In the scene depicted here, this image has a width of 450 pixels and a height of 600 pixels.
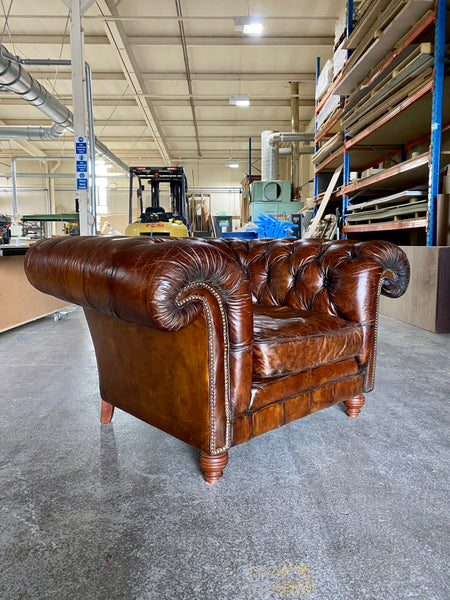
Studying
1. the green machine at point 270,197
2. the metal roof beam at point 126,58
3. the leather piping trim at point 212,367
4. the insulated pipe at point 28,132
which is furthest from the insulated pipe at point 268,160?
the leather piping trim at point 212,367

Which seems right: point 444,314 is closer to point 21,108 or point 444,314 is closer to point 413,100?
point 413,100

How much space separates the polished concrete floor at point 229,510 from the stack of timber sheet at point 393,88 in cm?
308

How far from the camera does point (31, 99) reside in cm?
702

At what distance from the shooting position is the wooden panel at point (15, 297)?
3.29 meters

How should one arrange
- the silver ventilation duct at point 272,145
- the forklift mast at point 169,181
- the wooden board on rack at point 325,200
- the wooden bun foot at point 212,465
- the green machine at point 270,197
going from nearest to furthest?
the wooden bun foot at point 212,465, the wooden board on rack at point 325,200, the forklift mast at point 169,181, the green machine at point 270,197, the silver ventilation duct at point 272,145

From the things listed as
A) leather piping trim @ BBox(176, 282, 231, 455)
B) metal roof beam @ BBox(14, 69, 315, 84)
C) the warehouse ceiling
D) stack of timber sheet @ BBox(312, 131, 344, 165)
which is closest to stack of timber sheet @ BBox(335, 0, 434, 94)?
stack of timber sheet @ BBox(312, 131, 344, 165)

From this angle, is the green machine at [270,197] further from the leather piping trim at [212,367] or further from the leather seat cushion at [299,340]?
the leather piping trim at [212,367]

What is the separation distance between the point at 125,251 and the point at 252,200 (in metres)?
7.15

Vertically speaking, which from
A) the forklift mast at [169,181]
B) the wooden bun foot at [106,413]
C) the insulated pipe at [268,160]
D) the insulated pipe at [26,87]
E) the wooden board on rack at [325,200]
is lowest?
the wooden bun foot at [106,413]

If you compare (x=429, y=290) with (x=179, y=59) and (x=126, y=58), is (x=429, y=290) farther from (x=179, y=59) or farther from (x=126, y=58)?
(x=179, y=59)

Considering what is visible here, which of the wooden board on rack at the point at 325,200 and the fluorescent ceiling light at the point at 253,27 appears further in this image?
the wooden board on rack at the point at 325,200

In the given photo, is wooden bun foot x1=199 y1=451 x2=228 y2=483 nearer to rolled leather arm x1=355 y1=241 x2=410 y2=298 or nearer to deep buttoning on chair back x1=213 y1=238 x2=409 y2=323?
deep buttoning on chair back x1=213 y1=238 x2=409 y2=323

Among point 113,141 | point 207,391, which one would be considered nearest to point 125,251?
point 207,391

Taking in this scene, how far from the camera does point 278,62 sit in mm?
8031
